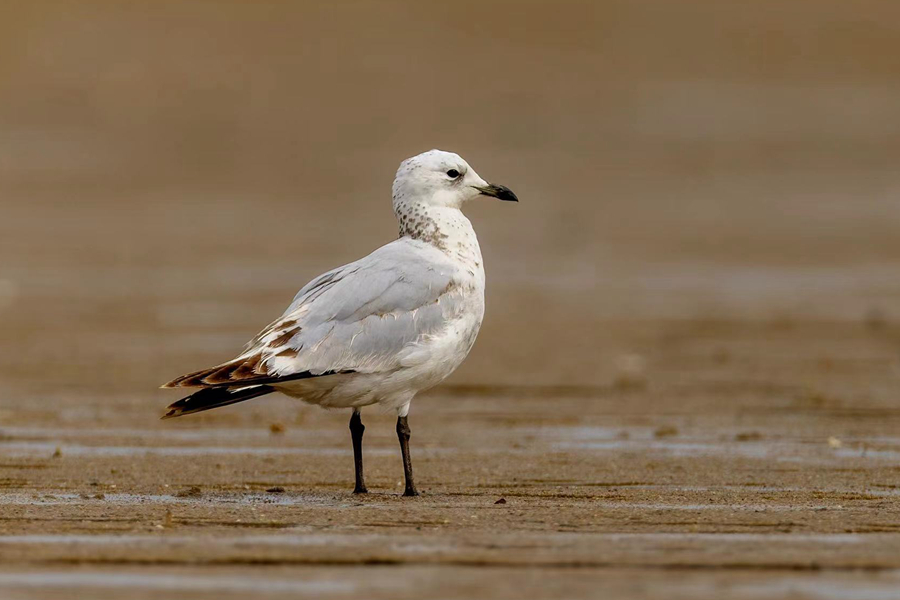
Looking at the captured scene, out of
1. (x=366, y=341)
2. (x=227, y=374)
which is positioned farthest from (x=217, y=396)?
(x=366, y=341)

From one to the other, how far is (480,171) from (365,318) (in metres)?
15.3

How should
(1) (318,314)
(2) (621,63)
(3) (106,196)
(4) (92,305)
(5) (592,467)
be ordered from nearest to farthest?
(1) (318,314)
(5) (592,467)
(4) (92,305)
(3) (106,196)
(2) (621,63)

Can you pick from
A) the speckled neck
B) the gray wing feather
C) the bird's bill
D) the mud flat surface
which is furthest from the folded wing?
the bird's bill

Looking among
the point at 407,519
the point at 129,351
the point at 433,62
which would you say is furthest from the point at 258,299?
the point at 433,62

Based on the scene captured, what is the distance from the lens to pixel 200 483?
743 centimetres

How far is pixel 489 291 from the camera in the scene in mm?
16047

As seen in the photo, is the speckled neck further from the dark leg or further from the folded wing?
the dark leg

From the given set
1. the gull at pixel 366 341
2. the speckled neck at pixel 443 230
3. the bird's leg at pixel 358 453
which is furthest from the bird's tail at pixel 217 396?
the speckled neck at pixel 443 230

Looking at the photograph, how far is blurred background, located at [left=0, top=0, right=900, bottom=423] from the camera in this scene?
13086mm

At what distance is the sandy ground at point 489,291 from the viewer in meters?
5.57

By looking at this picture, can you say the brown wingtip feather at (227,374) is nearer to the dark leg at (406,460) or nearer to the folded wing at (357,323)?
the folded wing at (357,323)

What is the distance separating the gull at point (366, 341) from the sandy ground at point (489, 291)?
0.42 metres

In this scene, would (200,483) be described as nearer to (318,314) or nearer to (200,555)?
(318,314)

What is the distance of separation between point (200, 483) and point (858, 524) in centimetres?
289
